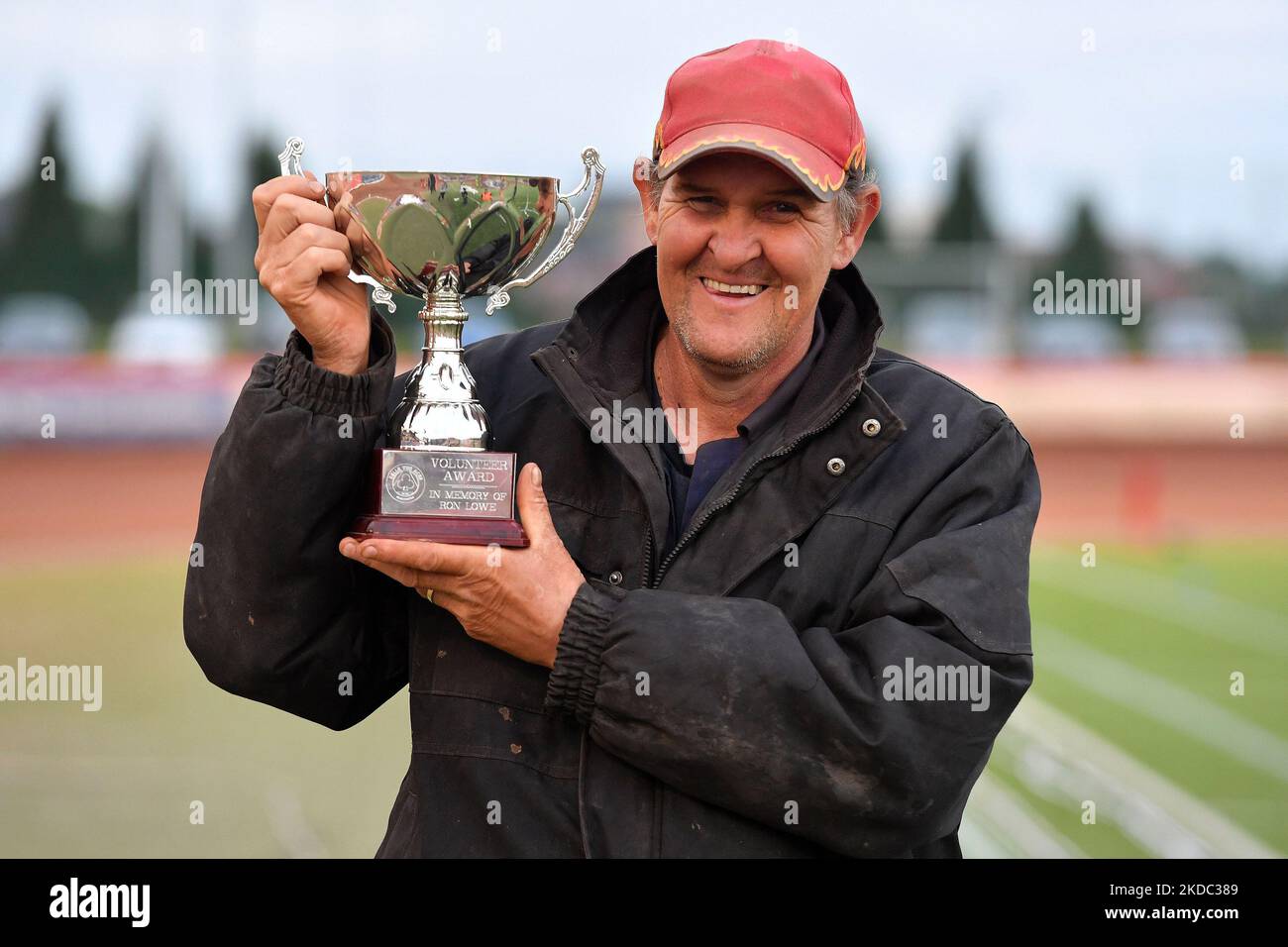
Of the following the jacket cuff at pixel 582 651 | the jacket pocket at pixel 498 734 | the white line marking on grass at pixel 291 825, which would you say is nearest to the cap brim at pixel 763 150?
the jacket cuff at pixel 582 651

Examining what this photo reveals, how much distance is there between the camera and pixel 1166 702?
32.1 ft

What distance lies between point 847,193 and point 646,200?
12.0 inches

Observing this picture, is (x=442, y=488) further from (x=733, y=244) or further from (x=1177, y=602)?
(x=1177, y=602)

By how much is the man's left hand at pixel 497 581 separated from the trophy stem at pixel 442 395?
0.64 feet

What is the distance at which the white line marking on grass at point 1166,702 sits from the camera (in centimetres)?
852

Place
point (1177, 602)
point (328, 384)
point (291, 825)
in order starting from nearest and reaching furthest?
point (328, 384), point (291, 825), point (1177, 602)

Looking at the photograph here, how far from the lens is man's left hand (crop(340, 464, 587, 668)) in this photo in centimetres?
212

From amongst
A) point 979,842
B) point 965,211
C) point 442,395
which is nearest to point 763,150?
point 442,395

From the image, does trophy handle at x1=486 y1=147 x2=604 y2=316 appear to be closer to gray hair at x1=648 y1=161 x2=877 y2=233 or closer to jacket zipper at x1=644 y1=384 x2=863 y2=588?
gray hair at x1=648 y1=161 x2=877 y2=233

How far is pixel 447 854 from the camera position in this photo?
2.26 metres

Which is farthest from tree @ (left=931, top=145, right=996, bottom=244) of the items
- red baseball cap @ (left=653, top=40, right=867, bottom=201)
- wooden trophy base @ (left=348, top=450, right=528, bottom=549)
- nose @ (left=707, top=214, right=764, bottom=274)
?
wooden trophy base @ (left=348, top=450, right=528, bottom=549)

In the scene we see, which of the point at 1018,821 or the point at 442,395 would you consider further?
the point at 1018,821
